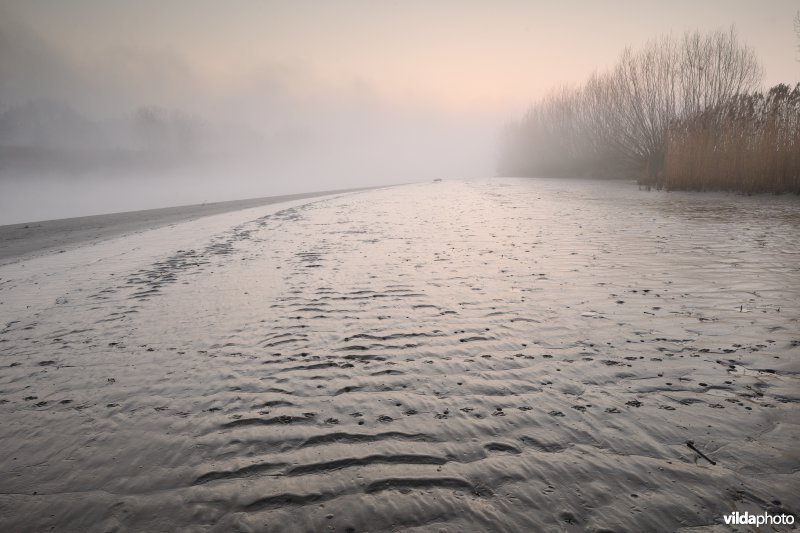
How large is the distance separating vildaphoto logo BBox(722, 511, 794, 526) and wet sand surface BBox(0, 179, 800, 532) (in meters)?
0.04

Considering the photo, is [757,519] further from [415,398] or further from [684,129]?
[684,129]

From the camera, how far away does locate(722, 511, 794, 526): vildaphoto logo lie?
1839 millimetres

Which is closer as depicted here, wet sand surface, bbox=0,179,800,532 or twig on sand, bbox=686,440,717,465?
wet sand surface, bbox=0,179,800,532

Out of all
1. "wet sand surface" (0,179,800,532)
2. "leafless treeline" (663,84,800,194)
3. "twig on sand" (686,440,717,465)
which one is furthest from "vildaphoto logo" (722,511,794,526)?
"leafless treeline" (663,84,800,194)

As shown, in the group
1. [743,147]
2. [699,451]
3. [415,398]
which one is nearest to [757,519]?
[699,451]

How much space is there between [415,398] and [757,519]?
1841mm

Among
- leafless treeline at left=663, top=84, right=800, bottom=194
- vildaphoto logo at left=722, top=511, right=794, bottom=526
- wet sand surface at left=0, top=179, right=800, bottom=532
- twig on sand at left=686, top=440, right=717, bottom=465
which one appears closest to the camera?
vildaphoto logo at left=722, top=511, right=794, bottom=526

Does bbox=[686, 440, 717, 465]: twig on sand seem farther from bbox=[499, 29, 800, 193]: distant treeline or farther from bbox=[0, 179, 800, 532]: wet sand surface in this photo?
bbox=[499, 29, 800, 193]: distant treeline

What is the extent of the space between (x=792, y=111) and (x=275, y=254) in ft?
52.8

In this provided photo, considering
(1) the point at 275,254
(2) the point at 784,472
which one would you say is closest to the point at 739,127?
(1) the point at 275,254

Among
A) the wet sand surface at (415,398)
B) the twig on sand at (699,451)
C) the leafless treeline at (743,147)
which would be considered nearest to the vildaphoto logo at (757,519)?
the wet sand surface at (415,398)

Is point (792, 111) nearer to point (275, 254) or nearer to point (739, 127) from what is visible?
point (739, 127)

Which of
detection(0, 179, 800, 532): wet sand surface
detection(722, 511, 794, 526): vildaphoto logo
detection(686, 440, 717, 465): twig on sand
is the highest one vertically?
detection(0, 179, 800, 532): wet sand surface

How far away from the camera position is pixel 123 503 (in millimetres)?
2152
